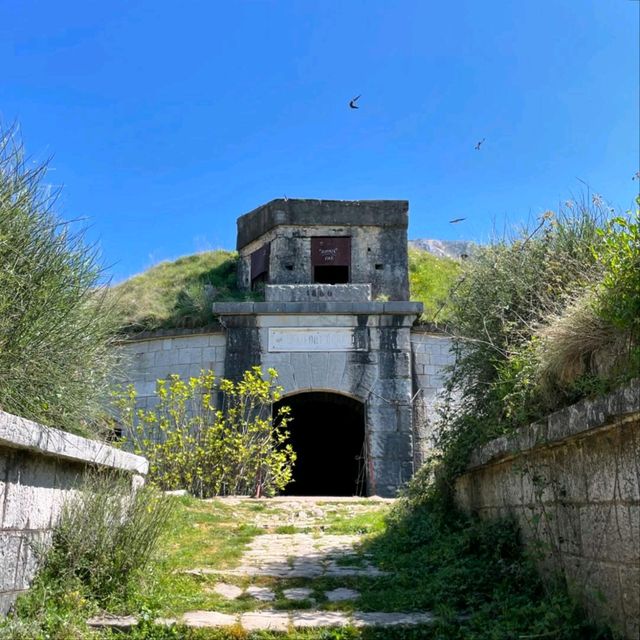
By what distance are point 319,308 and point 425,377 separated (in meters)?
2.16

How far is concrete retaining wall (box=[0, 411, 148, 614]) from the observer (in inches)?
130

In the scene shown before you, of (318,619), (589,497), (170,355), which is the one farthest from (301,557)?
(170,355)

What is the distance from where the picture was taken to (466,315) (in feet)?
19.3

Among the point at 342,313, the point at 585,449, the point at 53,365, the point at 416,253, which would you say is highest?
the point at 416,253

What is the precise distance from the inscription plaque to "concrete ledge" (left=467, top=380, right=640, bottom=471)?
642 cm

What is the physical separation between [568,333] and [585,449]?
2.24 feet

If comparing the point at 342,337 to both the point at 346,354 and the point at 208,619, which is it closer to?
the point at 346,354

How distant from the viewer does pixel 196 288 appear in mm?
12695

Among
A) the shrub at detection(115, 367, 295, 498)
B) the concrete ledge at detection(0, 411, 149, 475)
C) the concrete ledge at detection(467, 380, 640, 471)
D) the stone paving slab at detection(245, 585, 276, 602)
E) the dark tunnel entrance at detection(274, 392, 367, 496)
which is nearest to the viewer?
the concrete ledge at detection(467, 380, 640, 471)

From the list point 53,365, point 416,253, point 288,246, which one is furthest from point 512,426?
point 416,253

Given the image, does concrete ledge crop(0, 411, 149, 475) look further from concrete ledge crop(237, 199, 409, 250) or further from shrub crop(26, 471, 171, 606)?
concrete ledge crop(237, 199, 409, 250)

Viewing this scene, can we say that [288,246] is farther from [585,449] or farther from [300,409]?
[585,449]

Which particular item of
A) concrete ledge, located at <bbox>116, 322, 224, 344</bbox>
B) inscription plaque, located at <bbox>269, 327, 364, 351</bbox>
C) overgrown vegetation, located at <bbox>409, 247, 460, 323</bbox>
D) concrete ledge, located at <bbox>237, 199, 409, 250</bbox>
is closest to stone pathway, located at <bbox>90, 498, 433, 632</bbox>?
inscription plaque, located at <bbox>269, 327, 364, 351</bbox>

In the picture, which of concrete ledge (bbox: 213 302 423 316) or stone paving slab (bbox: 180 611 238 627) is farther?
concrete ledge (bbox: 213 302 423 316)
